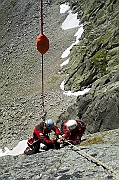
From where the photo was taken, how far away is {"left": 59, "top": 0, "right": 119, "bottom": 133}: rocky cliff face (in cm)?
1875

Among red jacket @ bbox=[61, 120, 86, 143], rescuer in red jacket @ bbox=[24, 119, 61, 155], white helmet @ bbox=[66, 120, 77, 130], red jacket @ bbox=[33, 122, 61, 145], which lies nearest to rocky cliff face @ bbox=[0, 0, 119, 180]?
red jacket @ bbox=[61, 120, 86, 143]

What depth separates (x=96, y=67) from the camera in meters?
35.5

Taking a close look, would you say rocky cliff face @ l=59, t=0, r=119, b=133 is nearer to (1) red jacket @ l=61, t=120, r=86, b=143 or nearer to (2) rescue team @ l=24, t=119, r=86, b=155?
(1) red jacket @ l=61, t=120, r=86, b=143

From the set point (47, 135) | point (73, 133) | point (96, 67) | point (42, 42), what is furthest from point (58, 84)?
point (42, 42)

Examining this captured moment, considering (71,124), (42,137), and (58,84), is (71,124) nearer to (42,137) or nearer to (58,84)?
(42,137)

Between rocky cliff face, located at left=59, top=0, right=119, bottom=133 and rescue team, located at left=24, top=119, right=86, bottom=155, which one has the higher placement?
rescue team, located at left=24, top=119, right=86, bottom=155

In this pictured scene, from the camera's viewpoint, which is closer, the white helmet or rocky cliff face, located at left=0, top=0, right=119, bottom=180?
rocky cliff face, located at left=0, top=0, right=119, bottom=180

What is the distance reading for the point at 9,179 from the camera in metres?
7.64

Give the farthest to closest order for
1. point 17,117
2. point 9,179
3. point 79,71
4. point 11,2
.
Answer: point 11,2 → point 79,71 → point 17,117 → point 9,179

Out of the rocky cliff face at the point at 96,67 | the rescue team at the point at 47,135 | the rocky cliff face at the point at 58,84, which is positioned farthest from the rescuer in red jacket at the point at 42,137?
the rocky cliff face at the point at 96,67

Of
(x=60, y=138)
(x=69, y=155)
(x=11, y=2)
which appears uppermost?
(x=69, y=155)

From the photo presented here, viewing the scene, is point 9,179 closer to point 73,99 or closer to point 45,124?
point 45,124

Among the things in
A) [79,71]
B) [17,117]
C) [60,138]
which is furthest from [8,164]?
[79,71]

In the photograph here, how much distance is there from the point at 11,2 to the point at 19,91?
34.8m
